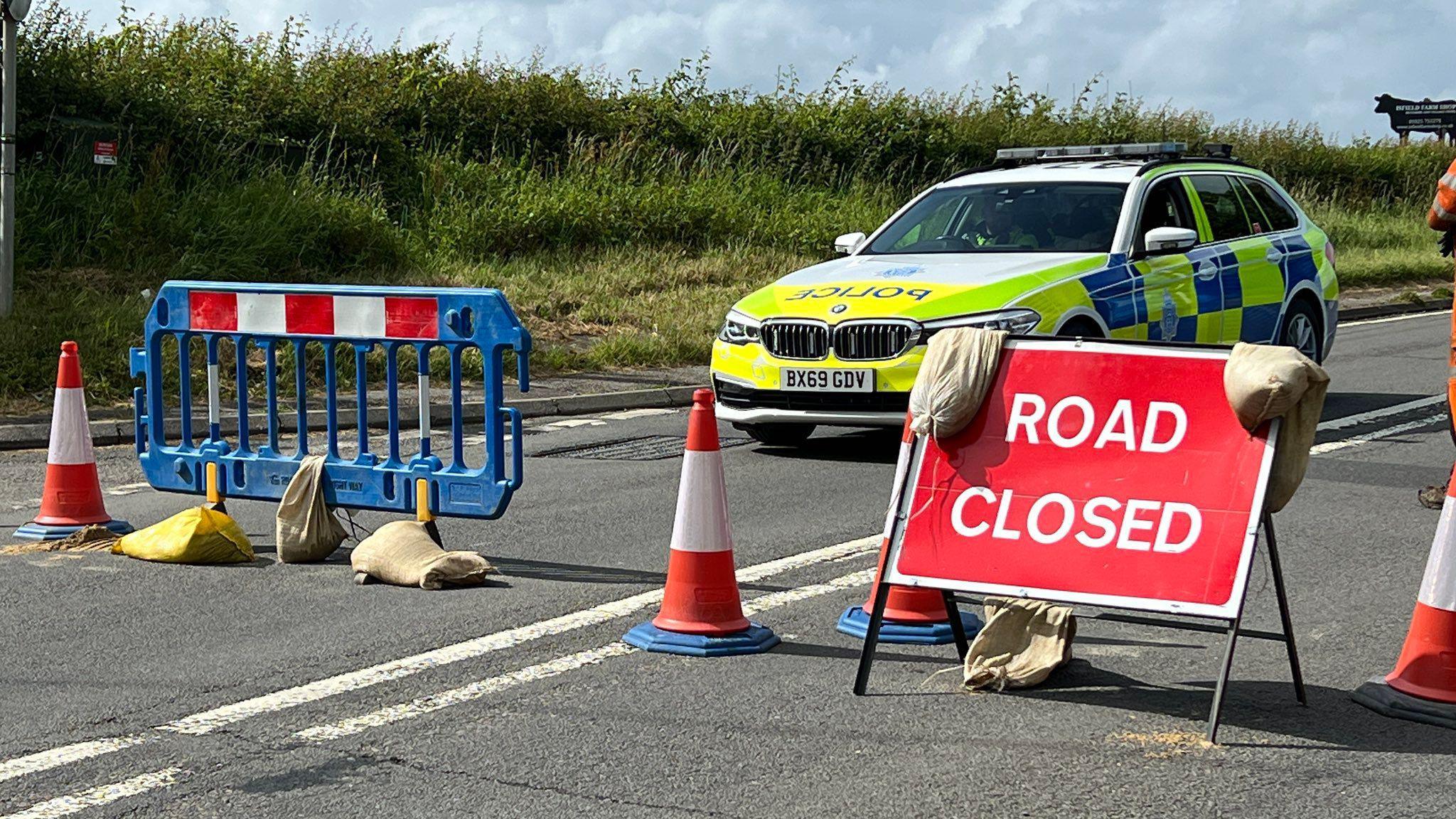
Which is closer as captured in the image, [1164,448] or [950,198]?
[1164,448]

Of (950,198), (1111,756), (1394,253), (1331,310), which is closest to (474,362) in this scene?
(950,198)

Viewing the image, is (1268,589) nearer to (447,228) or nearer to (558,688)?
(558,688)

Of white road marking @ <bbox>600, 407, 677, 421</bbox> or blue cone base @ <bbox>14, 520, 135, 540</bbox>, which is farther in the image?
white road marking @ <bbox>600, 407, 677, 421</bbox>

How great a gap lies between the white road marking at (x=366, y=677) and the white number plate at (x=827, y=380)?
2407mm

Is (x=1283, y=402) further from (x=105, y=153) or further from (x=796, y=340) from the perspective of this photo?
(x=105, y=153)

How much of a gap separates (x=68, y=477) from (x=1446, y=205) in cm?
648

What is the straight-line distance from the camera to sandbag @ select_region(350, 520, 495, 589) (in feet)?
21.9

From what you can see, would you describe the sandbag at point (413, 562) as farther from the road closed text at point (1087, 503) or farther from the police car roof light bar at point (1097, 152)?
the police car roof light bar at point (1097, 152)

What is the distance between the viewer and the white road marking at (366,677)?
4559mm

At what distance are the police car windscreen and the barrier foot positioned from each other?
5526 mm

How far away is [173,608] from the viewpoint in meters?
6.34

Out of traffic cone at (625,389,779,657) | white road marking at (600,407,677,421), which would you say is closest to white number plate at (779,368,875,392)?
white road marking at (600,407,677,421)

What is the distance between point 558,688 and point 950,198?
6962 mm

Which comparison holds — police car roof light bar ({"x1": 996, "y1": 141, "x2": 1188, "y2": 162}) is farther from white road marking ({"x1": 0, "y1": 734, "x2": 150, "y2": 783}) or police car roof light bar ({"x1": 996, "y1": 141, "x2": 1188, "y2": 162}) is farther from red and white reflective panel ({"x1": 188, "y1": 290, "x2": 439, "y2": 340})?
white road marking ({"x1": 0, "y1": 734, "x2": 150, "y2": 783})
